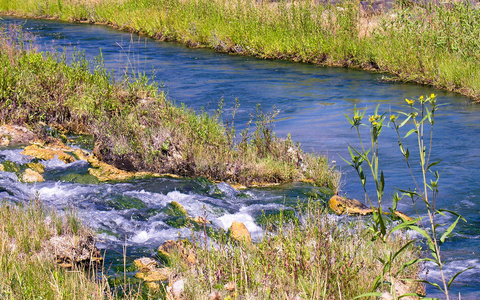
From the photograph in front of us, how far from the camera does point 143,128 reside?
26.2ft

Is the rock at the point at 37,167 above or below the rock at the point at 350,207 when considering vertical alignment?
below

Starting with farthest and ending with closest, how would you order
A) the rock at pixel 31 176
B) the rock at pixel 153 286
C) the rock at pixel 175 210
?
the rock at pixel 31 176 → the rock at pixel 175 210 → the rock at pixel 153 286

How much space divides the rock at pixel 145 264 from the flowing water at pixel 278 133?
0.81ft

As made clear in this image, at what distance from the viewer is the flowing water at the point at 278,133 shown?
5570 millimetres

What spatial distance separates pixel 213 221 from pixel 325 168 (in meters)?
2.07

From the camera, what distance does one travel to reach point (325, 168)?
7328 millimetres

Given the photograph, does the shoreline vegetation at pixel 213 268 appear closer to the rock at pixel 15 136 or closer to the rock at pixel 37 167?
the rock at pixel 37 167

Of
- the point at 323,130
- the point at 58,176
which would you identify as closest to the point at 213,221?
the point at 58,176

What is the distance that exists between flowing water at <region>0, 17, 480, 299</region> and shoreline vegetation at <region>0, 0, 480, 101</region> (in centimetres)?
54

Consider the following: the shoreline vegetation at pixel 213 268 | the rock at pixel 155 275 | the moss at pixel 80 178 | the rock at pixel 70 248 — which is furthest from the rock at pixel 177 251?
the moss at pixel 80 178

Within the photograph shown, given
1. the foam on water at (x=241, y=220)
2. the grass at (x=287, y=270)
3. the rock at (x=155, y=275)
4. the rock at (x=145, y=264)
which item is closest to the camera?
the grass at (x=287, y=270)

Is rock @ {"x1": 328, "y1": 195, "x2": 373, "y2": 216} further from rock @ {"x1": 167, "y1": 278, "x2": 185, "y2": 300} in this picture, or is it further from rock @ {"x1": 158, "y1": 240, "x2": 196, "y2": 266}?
rock @ {"x1": 167, "y1": 278, "x2": 185, "y2": 300}

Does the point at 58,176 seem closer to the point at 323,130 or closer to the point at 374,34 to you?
the point at 323,130

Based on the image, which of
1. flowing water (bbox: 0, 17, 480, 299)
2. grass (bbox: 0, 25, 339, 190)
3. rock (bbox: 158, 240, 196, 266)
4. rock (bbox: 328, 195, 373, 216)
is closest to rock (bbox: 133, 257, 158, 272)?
rock (bbox: 158, 240, 196, 266)
